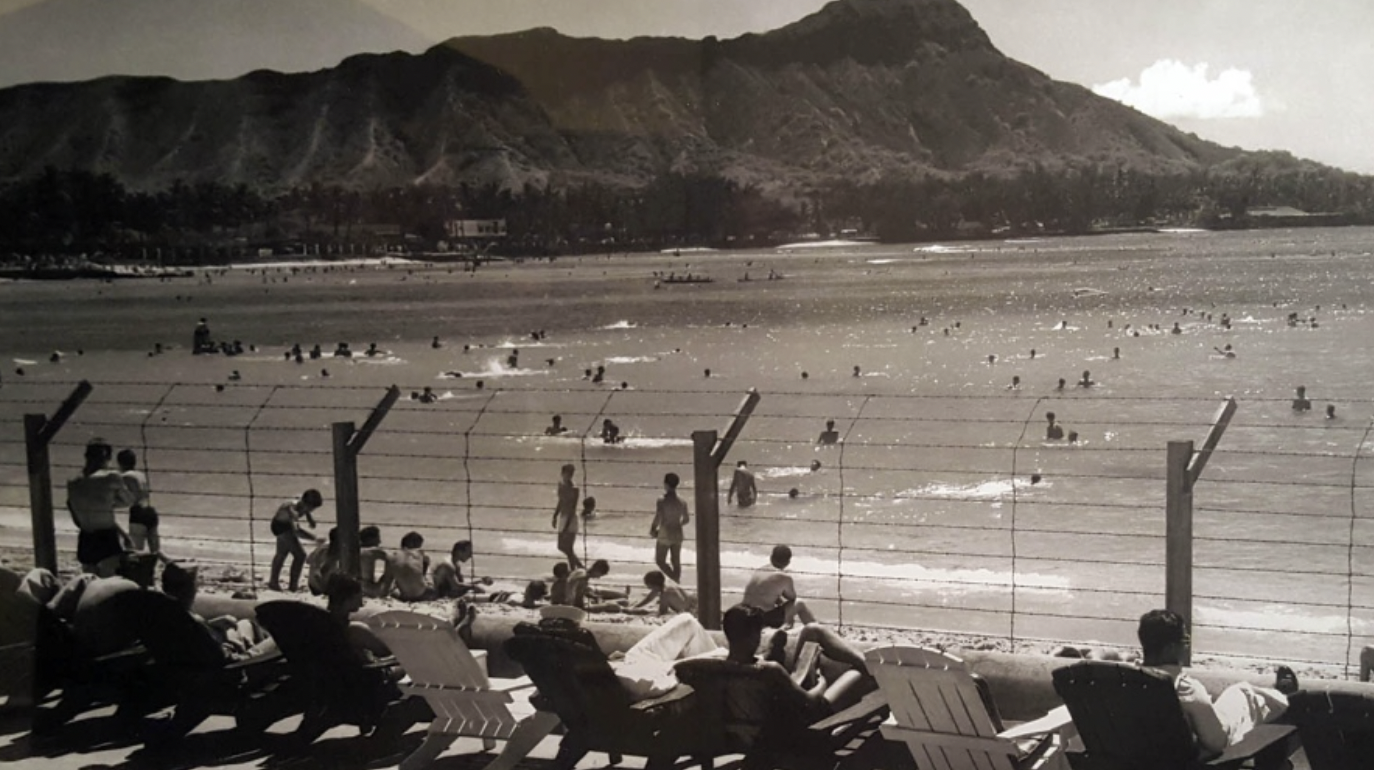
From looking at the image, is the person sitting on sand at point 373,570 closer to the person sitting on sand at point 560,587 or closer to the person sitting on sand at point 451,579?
the person sitting on sand at point 451,579

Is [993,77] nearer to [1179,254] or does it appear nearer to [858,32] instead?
[858,32]

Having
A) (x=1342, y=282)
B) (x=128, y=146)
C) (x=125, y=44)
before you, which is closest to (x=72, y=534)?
(x=125, y=44)

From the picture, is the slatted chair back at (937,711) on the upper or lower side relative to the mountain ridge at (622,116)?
lower

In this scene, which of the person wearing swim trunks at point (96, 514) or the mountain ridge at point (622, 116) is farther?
the mountain ridge at point (622, 116)

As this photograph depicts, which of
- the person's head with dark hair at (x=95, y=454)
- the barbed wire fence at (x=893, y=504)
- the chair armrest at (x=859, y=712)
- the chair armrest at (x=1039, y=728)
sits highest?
the person's head with dark hair at (x=95, y=454)

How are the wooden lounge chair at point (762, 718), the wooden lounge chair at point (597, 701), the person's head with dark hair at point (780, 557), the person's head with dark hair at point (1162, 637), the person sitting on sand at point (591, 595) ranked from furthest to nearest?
the person sitting on sand at point (591, 595) → the person's head with dark hair at point (780, 557) → the wooden lounge chair at point (597, 701) → the wooden lounge chair at point (762, 718) → the person's head with dark hair at point (1162, 637)

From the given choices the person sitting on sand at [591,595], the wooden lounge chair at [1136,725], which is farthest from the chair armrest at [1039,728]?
the person sitting on sand at [591,595]

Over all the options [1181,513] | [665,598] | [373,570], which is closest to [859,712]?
[1181,513]
